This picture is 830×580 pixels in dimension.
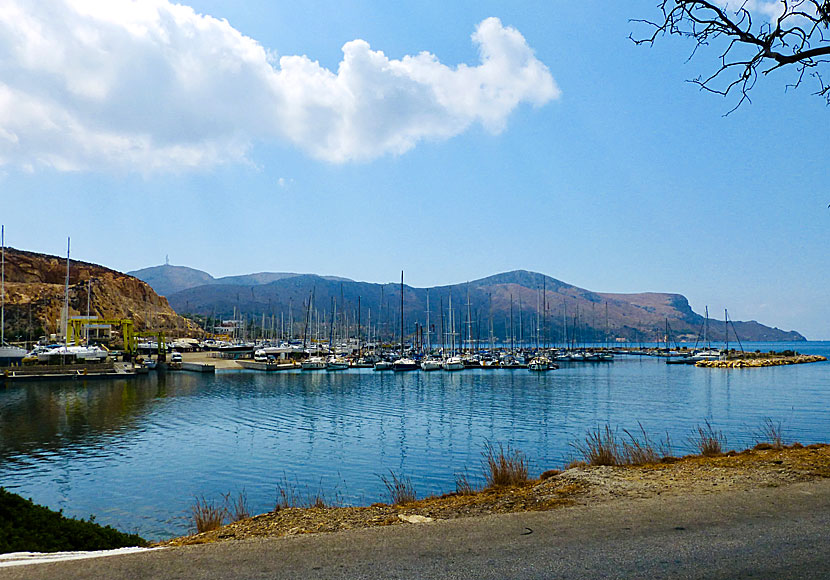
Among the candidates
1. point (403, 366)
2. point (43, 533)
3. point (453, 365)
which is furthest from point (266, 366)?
point (43, 533)

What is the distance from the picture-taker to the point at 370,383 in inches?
2365

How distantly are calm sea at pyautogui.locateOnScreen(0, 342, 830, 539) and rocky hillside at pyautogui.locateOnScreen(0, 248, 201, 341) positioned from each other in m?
42.5

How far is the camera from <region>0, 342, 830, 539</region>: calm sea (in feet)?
59.9

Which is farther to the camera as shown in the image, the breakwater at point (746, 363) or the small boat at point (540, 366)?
the breakwater at point (746, 363)

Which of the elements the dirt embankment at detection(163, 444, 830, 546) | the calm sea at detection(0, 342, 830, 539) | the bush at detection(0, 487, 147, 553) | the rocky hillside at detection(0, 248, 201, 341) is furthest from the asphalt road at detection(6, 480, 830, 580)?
the rocky hillside at detection(0, 248, 201, 341)

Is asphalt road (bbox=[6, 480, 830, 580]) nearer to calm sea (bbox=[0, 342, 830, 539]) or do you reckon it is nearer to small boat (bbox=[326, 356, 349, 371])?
calm sea (bbox=[0, 342, 830, 539])

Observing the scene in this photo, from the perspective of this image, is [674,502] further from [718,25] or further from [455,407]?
[455,407]

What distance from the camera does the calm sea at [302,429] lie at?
18250 mm

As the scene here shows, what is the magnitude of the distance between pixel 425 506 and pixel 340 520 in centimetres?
144

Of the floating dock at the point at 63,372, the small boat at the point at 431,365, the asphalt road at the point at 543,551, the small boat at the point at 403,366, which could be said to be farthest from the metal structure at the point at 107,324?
the asphalt road at the point at 543,551

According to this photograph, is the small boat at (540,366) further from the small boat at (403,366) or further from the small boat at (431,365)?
the small boat at (403,366)

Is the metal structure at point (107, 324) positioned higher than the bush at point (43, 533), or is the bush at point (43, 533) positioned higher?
the metal structure at point (107, 324)

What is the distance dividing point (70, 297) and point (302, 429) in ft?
274

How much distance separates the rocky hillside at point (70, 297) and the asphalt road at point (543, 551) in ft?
303
